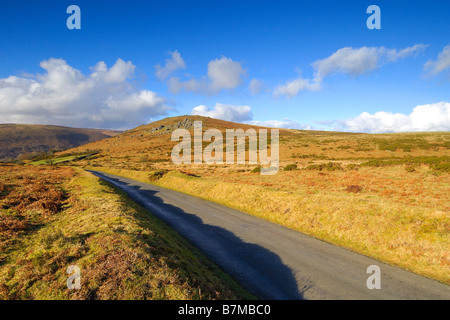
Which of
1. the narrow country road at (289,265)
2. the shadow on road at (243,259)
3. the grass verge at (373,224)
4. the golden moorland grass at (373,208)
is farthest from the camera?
the golden moorland grass at (373,208)

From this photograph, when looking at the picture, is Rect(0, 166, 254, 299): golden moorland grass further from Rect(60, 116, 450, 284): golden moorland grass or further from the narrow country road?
Rect(60, 116, 450, 284): golden moorland grass

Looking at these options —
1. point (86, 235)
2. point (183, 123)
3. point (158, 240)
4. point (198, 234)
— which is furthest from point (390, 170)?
point (183, 123)

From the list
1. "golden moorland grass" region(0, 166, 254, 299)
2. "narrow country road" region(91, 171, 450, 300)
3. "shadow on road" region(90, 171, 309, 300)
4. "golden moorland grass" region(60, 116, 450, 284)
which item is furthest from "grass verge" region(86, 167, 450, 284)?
"golden moorland grass" region(0, 166, 254, 299)

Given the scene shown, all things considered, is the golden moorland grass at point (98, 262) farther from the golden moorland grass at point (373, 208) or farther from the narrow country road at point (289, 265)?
the golden moorland grass at point (373, 208)

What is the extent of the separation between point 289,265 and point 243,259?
92.4 inches

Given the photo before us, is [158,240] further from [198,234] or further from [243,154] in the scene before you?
[243,154]

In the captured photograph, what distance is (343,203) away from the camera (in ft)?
54.2

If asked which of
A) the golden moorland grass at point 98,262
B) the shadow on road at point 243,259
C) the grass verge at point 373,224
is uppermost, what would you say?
the golden moorland grass at point 98,262

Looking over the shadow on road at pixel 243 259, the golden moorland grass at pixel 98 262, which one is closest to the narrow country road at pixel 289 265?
the shadow on road at pixel 243 259

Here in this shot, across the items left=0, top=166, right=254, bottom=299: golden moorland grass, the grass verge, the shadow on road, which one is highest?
left=0, top=166, right=254, bottom=299: golden moorland grass

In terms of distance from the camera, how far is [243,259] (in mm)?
11281

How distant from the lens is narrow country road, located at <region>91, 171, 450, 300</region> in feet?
27.7

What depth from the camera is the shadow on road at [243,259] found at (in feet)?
28.7
